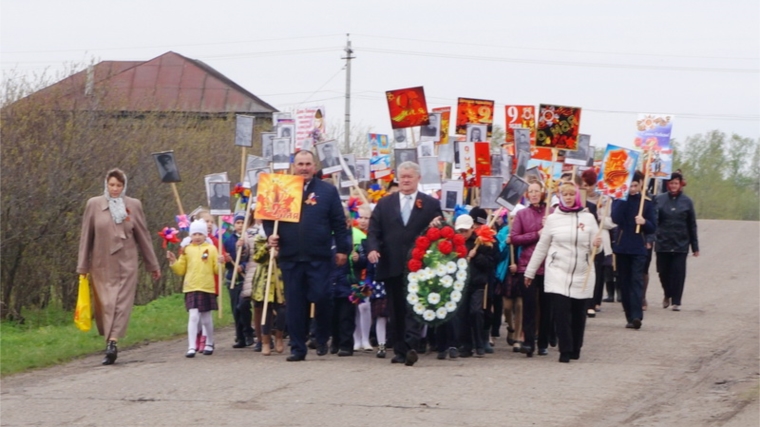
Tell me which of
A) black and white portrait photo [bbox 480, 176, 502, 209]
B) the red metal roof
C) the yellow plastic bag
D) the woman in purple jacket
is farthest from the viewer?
the red metal roof

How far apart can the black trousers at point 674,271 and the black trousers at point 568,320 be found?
6.21 metres

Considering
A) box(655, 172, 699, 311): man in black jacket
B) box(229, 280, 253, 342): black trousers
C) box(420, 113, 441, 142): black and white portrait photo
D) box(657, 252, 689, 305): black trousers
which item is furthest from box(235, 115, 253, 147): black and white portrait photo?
box(657, 252, 689, 305): black trousers

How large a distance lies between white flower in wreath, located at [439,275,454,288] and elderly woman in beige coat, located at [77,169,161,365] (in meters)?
3.30

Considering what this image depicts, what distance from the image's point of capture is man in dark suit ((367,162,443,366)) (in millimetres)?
12438

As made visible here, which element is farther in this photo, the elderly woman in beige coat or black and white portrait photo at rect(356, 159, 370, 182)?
black and white portrait photo at rect(356, 159, 370, 182)

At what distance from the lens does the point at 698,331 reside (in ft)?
51.4

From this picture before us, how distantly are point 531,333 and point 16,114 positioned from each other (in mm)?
10012

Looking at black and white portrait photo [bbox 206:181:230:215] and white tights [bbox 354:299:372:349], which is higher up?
black and white portrait photo [bbox 206:181:230:215]

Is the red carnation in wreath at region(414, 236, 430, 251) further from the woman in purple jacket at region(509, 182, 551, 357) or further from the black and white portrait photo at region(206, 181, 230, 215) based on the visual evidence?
the black and white portrait photo at region(206, 181, 230, 215)

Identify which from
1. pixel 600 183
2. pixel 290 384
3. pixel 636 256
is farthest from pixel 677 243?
pixel 290 384

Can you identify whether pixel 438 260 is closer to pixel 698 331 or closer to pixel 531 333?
pixel 531 333

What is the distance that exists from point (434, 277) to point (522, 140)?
16.0 feet

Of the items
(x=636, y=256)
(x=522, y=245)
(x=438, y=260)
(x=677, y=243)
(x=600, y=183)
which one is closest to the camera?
(x=438, y=260)

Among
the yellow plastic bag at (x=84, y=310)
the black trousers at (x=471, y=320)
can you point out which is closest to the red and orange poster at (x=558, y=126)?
the black trousers at (x=471, y=320)
